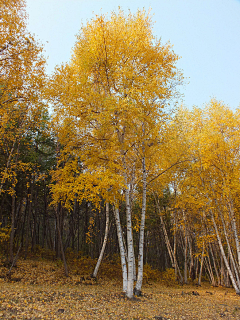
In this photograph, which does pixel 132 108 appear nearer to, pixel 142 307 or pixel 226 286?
pixel 142 307

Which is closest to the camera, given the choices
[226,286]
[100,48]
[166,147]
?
[100,48]

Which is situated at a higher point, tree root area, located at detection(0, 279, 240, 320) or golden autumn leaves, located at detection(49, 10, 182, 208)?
golden autumn leaves, located at detection(49, 10, 182, 208)

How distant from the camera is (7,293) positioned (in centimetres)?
581

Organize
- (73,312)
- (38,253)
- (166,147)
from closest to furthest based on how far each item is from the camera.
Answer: (73,312) → (166,147) → (38,253)

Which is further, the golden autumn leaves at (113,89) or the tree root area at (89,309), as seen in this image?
the golden autumn leaves at (113,89)

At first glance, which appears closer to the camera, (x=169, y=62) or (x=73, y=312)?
Answer: (x=73, y=312)

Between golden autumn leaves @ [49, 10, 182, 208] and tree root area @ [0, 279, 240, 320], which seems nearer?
tree root area @ [0, 279, 240, 320]

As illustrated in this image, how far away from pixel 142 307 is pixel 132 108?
20.0 ft

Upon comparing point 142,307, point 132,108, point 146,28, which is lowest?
point 142,307

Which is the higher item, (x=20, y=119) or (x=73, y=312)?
(x=20, y=119)

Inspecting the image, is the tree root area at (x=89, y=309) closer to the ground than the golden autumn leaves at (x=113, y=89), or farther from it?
closer to the ground

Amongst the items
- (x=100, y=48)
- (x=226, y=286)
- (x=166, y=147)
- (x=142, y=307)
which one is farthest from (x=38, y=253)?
(x=226, y=286)

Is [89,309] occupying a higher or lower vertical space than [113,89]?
lower

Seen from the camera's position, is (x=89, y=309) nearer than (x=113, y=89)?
Yes
